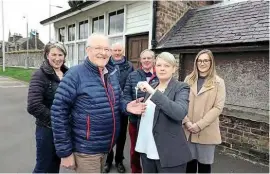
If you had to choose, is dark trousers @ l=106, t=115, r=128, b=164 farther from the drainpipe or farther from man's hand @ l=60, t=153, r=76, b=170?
the drainpipe

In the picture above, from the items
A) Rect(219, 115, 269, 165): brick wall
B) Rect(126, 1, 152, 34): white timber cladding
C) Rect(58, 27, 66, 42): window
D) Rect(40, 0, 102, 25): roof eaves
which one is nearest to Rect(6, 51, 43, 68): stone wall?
Rect(58, 27, 66, 42): window

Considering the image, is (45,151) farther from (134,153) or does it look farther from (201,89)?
(201,89)

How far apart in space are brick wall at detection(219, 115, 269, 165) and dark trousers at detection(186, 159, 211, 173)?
1.81 metres

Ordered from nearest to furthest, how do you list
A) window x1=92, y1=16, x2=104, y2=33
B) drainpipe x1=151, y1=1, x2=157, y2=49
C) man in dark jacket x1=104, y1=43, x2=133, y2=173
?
man in dark jacket x1=104, y1=43, x2=133, y2=173, drainpipe x1=151, y1=1, x2=157, y2=49, window x1=92, y1=16, x2=104, y2=33

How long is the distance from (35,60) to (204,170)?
2563 centimetres

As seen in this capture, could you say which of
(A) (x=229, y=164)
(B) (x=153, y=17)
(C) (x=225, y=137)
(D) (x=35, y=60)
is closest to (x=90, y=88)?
(A) (x=229, y=164)

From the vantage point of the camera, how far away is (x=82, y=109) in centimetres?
232

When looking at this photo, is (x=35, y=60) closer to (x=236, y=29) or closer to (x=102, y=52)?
(x=236, y=29)

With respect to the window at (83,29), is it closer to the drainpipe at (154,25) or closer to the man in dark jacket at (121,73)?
the drainpipe at (154,25)

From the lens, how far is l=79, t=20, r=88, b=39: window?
10414 mm

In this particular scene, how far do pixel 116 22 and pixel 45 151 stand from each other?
666 cm

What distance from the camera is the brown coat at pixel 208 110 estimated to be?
10.4 ft

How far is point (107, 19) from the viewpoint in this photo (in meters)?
9.17

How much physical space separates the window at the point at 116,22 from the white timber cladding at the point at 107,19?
12 centimetres
